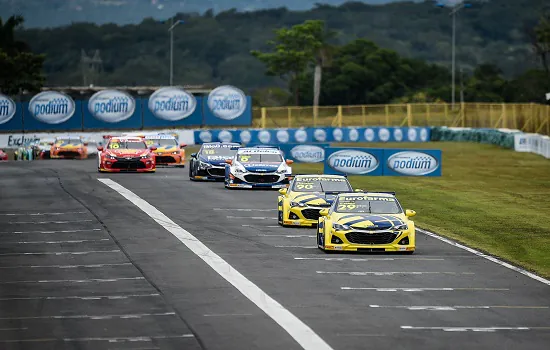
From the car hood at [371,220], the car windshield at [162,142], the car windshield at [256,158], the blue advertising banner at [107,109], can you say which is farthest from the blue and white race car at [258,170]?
the blue advertising banner at [107,109]

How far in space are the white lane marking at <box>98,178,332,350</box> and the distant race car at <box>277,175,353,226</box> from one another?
294cm

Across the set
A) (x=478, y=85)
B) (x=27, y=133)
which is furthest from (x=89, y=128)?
(x=478, y=85)

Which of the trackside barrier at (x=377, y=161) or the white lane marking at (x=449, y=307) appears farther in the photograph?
the trackside barrier at (x=377, y=161)

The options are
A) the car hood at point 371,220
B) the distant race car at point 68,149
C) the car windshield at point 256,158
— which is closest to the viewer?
the car hood at point 371,220

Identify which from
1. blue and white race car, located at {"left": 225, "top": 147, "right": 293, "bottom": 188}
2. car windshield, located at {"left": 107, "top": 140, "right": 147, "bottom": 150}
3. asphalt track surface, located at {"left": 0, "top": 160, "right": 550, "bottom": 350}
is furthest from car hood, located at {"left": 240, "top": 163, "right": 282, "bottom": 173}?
car windshield, located at {"left": 107, "top": 140, "right": 147, "bottom": 150}

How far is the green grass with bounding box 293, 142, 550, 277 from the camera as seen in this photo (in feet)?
99.5

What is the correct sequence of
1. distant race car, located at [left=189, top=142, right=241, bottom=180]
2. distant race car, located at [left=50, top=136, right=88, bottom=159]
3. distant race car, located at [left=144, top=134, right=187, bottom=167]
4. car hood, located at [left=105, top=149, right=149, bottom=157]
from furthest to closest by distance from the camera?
distant race car, located at [left=50, top=136, right=88, bottom=159], distant race car, located at [left=144, top=134, right=187, bottom=167], car hood, located at [left=105, top=149, right=149, bottom=157], distant race car, located at [left=189, top=142, right=241, bottom=180]

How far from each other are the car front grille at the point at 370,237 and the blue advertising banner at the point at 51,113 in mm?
56245

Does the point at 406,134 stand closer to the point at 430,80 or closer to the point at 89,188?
the point at 89,188

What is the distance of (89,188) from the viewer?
44.4 m

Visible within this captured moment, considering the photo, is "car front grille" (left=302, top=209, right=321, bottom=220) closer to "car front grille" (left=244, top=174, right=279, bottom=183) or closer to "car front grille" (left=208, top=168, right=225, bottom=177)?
"car front grille" (left=244, top=174, right=279, bottom=183)

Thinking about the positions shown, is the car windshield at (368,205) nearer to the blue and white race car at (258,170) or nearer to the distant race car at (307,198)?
the distant race car at (307,198)

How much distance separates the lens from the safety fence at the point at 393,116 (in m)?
98.6

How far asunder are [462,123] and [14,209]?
2857 inches
